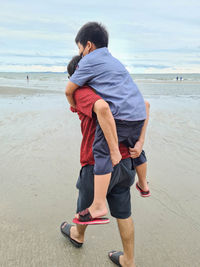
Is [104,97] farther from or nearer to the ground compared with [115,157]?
farther from the ground

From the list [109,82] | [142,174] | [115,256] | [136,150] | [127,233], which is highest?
[109,82]

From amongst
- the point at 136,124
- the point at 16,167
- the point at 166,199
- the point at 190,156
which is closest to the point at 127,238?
the point at 136,124

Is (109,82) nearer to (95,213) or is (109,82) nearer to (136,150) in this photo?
(136,150)

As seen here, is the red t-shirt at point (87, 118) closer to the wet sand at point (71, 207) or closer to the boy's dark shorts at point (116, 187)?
the boy's dark shorts at point (116, 187)

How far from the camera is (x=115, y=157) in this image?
75.9 inches

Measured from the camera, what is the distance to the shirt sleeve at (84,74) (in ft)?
→ 6.19

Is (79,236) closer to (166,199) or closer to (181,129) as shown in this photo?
(166,199)

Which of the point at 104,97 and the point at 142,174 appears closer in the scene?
the point at 104,97

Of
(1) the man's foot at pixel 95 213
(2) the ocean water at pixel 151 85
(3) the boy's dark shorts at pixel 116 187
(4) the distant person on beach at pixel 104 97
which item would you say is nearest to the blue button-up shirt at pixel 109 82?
(4) the distant person on beach at pixel 104 97

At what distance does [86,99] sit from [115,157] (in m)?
0.45

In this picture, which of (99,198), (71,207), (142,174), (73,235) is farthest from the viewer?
(71,207)

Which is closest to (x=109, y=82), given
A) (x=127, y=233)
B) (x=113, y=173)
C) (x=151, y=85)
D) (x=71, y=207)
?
(x=113, y=173)

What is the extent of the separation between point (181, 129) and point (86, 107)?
5.87m

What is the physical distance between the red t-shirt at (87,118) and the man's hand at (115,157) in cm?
18
